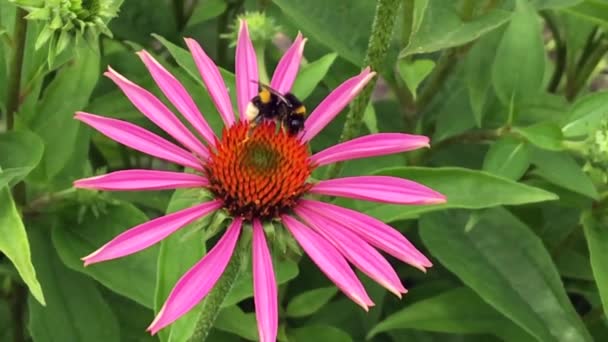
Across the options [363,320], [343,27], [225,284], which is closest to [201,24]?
[343,27]

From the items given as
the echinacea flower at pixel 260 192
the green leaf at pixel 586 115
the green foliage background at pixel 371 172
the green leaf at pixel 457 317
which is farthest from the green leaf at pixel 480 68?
the echinacea flower at pixel 260 192

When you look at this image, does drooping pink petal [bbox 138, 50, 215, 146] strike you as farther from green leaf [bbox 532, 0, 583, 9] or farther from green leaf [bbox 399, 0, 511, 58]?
green leaf [bbox 532, 0, 583, 9]

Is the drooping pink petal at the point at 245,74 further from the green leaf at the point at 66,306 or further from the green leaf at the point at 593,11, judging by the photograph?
the green leaf at the point at 593,11

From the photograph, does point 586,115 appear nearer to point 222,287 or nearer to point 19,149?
point 222,287

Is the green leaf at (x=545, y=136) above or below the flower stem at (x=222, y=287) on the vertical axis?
above

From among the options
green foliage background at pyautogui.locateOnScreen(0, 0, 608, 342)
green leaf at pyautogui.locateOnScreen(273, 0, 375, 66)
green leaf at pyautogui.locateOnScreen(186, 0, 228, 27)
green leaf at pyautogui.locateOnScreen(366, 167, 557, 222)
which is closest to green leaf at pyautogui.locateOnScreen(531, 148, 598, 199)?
green foliage background at pyautogui.locateOnScreen(0, 0, 608, 342)
